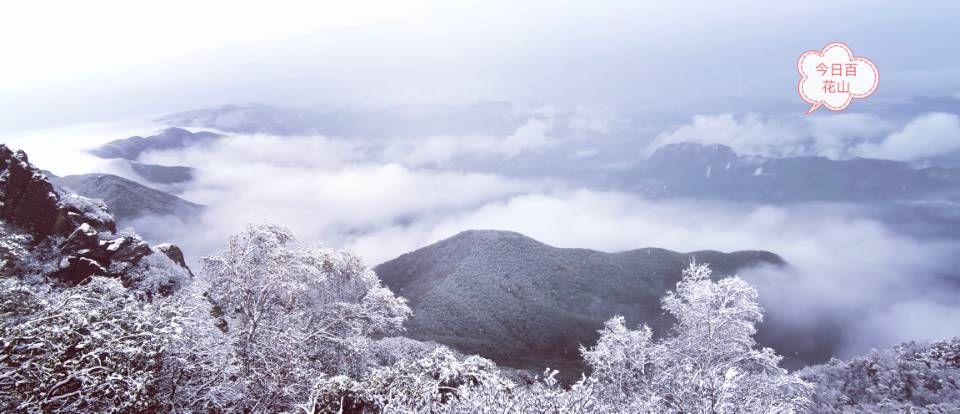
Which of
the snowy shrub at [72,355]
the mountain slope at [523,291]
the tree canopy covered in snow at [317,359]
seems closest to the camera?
the snowy shrub at [72,355]

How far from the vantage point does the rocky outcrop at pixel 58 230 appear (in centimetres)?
2584

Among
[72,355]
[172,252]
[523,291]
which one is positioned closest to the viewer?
[72,355]

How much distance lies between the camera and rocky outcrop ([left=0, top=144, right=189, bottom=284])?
84.8 ft

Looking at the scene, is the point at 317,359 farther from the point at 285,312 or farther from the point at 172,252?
the point at 172,252

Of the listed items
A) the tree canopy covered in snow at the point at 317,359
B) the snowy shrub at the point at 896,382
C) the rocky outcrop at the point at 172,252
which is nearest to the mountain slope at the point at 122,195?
the rocky outcrop at the point at 172,252

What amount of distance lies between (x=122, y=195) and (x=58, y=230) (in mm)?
98980

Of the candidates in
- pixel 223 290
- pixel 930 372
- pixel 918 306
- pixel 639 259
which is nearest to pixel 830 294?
pixel 918 306

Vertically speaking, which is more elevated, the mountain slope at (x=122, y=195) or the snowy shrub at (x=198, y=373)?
the mountain slope at (x=122, y=195)

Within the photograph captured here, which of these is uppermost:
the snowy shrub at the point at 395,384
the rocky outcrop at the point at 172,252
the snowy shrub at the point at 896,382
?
the rocky outcrop at the point at 172,252

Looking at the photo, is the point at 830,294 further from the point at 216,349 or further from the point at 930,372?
the point at 216,349

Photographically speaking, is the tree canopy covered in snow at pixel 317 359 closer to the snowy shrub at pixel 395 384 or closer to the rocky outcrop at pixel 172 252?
the snowy shrub at pixel 395 384

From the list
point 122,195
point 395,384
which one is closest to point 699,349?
point 395,384

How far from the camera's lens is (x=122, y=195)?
108875mm

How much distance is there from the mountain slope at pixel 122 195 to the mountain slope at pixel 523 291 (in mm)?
57169
